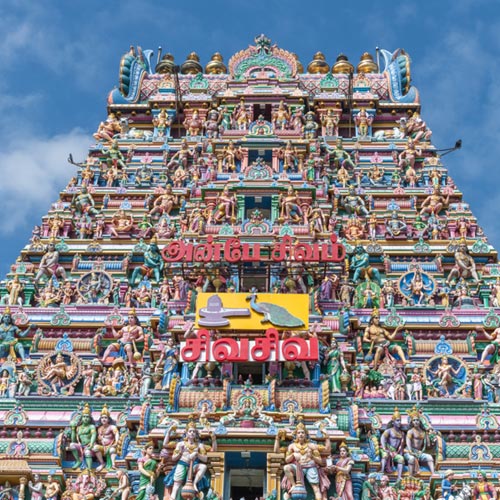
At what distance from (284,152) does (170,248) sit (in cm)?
1021

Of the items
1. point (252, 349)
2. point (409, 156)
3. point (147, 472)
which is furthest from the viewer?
point (409, 156)

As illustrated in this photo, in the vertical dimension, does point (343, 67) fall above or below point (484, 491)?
above

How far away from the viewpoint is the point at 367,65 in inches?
2662

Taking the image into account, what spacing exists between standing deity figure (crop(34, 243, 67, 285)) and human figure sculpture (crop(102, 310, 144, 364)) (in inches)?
212

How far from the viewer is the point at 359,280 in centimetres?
4700

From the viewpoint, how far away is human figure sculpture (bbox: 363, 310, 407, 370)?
4275 cm

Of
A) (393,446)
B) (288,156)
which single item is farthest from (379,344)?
(288,156)

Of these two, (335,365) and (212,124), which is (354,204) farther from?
(335,365)

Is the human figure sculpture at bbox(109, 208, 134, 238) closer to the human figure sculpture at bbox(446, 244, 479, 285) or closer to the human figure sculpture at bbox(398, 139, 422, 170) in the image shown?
the human figure sculpture at bbox(398, 139, 422, 170)

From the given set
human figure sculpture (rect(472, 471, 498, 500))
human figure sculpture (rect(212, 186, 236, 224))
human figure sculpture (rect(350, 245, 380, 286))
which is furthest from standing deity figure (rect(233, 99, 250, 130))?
human figure sculpture (rect(472, 471, 498, 500))

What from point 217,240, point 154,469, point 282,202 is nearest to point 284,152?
point 282,202

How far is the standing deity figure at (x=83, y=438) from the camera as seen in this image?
38594 mm

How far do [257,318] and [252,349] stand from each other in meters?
1.70

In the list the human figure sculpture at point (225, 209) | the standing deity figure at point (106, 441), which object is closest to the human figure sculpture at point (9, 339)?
the standing deity figure at point (106, 441)
